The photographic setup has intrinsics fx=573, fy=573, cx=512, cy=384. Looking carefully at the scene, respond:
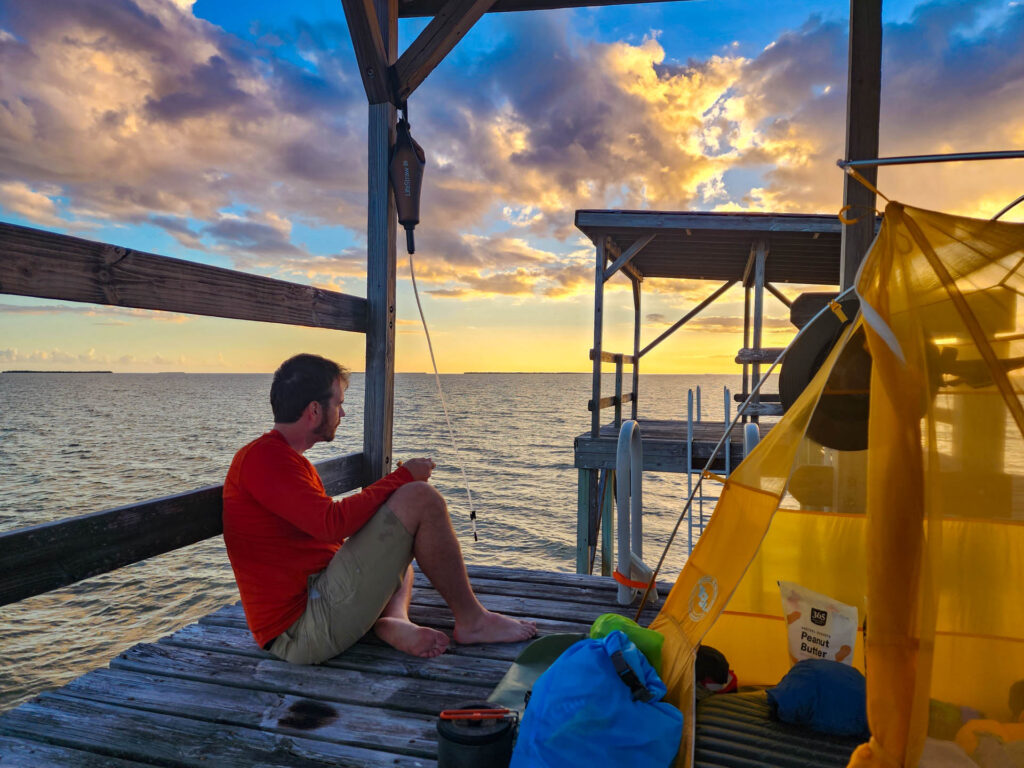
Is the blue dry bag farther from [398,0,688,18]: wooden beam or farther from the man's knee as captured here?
[398,0,688,18]: wooden beam

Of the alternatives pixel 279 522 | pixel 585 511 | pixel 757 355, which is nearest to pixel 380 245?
pixel 279 522

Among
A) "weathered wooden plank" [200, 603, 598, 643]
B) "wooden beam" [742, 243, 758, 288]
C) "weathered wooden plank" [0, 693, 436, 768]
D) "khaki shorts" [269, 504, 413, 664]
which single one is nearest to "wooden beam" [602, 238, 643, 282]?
"wooden beam" [742, 243, 758, 288]

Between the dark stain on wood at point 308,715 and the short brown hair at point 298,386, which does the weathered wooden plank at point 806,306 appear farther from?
the dark stain on wood at point 308,715

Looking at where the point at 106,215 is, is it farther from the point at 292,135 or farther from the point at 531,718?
the point at 531,718

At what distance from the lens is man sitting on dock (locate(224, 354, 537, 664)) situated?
2.30m

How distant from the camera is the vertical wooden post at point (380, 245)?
10.9 ft

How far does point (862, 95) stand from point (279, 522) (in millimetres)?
3685

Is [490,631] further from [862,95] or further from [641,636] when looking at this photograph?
[862,95]

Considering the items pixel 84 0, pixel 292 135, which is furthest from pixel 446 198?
pixel 84 0

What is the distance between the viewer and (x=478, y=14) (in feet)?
10.4

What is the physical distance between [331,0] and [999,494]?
12.1 feet

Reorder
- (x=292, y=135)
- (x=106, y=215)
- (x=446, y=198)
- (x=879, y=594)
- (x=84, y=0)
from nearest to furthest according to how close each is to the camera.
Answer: (x=879, y=594)
(x=84, y=0)
(x=292, y=135)
(x=446, y=198)
(x=106, y=215)

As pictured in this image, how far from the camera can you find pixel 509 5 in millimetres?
3453

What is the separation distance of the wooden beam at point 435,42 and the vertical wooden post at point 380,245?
0.13 m
